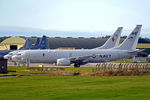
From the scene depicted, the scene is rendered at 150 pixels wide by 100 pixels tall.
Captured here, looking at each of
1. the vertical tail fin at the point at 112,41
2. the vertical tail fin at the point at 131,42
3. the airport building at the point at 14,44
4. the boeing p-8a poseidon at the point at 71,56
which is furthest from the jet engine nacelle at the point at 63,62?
the airport building at the point at 14,44

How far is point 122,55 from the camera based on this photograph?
85.5 meters

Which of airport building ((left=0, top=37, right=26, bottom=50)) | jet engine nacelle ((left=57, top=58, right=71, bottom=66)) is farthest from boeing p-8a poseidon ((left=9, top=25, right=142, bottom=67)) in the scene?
airport building ((left=0, top=37, right=26, bottom=50))

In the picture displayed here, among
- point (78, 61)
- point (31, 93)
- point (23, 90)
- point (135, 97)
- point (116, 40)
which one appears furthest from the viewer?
point (116, 40)

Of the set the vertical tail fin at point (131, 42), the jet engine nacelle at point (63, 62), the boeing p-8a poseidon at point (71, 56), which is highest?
the vertical tail fin at point (131, 42)

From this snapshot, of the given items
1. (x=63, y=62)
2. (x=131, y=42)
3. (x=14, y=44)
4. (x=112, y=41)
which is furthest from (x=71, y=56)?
(x=14, y=44)

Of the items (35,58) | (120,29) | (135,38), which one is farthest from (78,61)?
(120,29)

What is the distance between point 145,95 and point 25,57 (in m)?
57.8

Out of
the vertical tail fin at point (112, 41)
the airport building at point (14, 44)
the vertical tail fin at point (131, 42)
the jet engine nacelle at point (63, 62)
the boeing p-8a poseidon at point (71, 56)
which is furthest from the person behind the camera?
the airport building at point (14, 44)

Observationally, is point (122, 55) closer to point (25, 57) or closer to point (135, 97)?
point (25, 57)

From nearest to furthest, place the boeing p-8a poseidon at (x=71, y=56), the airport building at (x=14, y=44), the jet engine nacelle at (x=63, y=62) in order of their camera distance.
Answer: the jet engine nacelle at (x=63, y=62)
the boeing p-8a poseidon at (x=71, y=56)
the airport building at (x=14, y=44)

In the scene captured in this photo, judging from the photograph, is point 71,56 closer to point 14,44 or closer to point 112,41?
point 112,41

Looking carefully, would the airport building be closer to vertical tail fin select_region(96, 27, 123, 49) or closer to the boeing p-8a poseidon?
vertical tail fin select_region(96, 27, 123, 49)

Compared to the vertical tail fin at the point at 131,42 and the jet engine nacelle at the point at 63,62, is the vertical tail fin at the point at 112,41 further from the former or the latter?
the jet engine nacelle at the point at 63,62

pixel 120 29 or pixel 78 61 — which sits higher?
pixel 120 29
